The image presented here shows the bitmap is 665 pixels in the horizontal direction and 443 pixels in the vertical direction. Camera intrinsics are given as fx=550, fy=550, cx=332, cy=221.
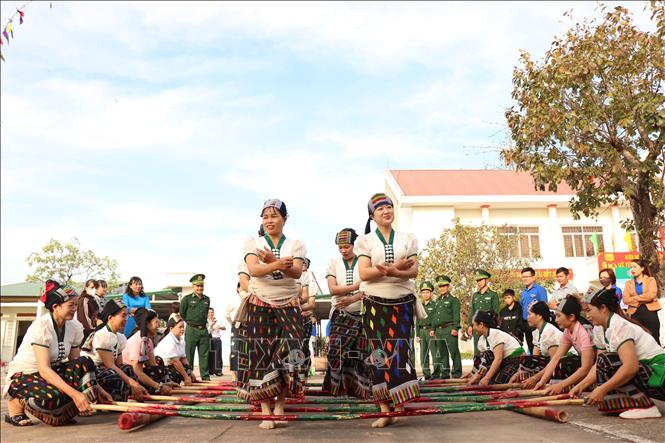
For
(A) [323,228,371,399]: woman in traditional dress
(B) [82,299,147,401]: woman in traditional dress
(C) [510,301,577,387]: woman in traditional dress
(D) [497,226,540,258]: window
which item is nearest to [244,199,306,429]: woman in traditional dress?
(A) [323,228,371,399]: woman in traditional dress

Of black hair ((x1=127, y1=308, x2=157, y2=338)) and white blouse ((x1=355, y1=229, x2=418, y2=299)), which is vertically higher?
white blouse ((x1=355, y1=229, x2=418, y2=299))

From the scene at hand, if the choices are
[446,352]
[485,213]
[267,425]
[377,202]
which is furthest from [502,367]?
[485,213]

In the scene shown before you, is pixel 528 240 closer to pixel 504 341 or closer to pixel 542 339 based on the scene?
pixel 504 341

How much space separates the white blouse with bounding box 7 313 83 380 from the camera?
4395mm

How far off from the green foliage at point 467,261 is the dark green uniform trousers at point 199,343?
452 inches

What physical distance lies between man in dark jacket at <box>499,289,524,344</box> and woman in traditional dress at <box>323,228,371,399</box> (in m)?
3.61

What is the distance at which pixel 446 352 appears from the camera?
9641mm

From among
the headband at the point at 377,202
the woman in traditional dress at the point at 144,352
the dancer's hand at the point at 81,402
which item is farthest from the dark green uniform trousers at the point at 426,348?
the dancer's hand at the point at 81,402

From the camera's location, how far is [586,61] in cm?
859

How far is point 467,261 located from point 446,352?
10523 millimetres

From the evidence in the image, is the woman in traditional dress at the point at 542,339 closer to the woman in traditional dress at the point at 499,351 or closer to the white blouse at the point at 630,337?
the woman in traditional dress at the point at 499,351

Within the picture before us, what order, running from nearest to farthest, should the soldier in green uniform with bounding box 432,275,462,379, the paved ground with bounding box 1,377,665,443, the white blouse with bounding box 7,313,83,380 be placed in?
the paved ground with bounding box 1,377,665,443 → the white blouse with bounding box 7,313,83,380 → the soldier in green uniform with bounding box 432,275,462,379

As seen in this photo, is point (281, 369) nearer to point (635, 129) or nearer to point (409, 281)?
point (409, 281)

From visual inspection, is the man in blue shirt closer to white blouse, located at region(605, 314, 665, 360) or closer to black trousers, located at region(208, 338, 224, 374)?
white blouse, located at region(605, 314, 665, 360)
